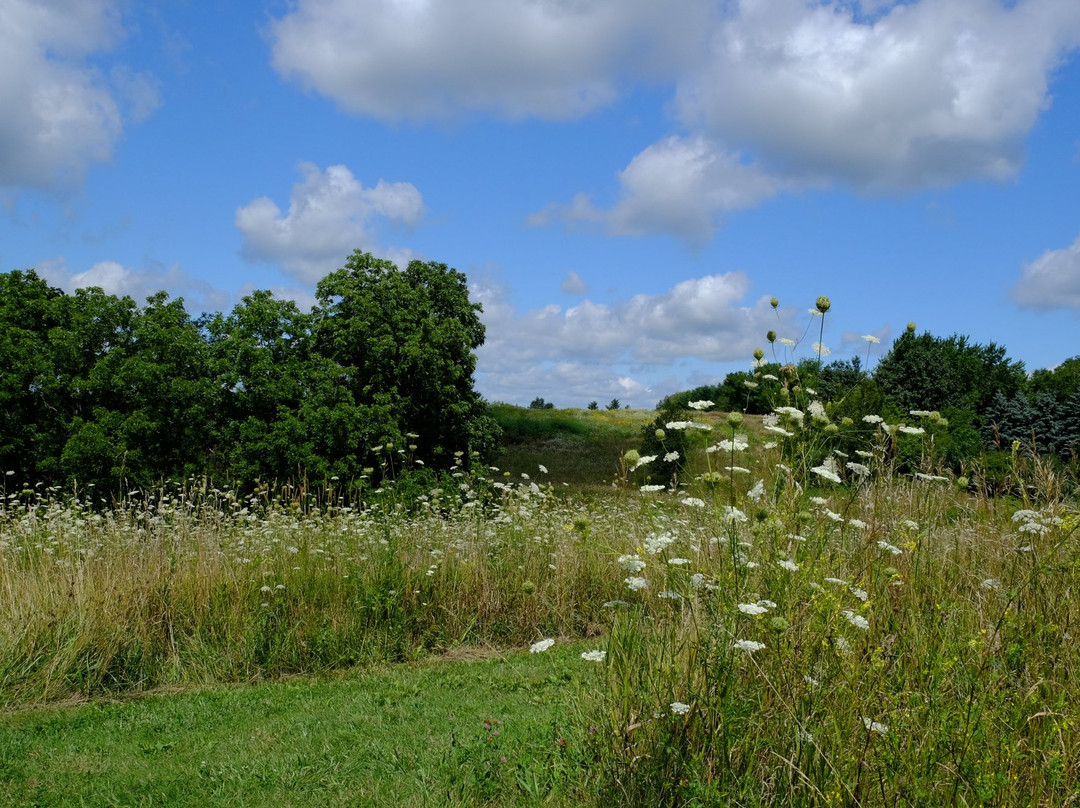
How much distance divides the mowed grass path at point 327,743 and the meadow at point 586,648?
21 mm

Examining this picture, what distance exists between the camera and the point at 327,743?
4.46 metres

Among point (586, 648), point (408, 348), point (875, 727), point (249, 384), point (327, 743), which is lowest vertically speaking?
point (327, 743)

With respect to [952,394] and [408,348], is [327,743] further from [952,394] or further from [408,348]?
[952,394]

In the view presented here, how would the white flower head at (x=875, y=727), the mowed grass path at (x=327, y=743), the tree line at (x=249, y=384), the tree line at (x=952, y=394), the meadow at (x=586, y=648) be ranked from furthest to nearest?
the tree line at (x=249, y=384), the tree line at (x=952, y=394), the mowed grass path at (x=327, y=743), the meadow at (x=586, y=648), the white flower head at (x=875, y=727)

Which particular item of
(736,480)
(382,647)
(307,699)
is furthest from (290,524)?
(736,480)

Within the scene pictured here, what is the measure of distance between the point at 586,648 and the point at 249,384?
13.5 metres

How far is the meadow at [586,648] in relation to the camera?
2.88 metres

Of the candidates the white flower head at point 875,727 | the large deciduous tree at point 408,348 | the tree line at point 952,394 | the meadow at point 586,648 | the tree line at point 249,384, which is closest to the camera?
the white flower head at point 875,727

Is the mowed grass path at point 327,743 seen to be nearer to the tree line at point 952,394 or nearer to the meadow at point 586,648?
the meadow at point 586,648

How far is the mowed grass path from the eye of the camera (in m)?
3.68

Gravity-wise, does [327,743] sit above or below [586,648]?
below

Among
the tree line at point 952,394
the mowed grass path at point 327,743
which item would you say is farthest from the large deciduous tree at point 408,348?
the mowed grass path at point 327,743

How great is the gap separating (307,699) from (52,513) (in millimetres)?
4239

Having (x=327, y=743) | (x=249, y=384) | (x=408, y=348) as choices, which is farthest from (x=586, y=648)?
(x=249, y=384)
